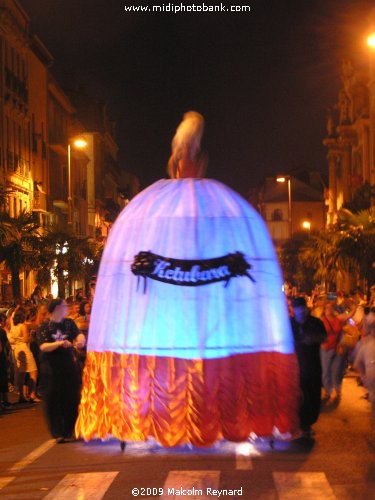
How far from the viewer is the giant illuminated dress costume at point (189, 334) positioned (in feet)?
28.3

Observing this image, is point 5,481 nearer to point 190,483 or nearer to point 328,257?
point 190,483

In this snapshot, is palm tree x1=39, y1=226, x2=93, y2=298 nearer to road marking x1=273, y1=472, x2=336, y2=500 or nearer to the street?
the street

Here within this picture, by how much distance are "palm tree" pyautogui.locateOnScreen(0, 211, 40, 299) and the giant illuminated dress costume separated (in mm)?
14350

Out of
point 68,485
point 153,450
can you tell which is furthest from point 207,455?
point 68,485

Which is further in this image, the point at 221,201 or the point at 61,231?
the point at 61,231

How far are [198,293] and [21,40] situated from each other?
31421mm

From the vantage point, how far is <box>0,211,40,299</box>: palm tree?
23969 mm

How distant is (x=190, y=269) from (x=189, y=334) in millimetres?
665

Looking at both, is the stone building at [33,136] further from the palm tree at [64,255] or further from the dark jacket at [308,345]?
the dark jacket at [308,345]

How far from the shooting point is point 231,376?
869cm

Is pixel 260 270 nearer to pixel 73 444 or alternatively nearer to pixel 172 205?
pixel 172 205

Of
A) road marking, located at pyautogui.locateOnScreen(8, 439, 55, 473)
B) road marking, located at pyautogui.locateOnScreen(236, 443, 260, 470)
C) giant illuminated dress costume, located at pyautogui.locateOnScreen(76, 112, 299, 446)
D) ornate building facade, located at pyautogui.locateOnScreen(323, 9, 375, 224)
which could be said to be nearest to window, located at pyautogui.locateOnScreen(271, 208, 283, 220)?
ornate building facade, located at pyautogui.locateOnScreen(323, 9, 375, 224)

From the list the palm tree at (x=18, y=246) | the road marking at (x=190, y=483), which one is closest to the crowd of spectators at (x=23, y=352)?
the road marking at (x=190, y=483)

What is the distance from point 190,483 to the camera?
293 inches
